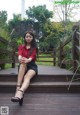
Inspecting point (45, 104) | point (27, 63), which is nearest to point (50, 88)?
point (27, 63)

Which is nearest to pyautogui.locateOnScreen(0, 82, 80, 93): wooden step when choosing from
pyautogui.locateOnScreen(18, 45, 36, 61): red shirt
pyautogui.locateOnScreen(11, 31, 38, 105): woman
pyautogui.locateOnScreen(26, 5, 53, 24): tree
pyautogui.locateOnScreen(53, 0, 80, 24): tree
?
pyautogui.locateOnScreen(11, 31, 38, 105): woman

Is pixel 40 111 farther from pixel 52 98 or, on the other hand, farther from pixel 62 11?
pixel 62 11

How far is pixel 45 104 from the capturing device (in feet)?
12.5

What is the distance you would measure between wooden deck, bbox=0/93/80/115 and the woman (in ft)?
0.84

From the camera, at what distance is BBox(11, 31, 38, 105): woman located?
407cm

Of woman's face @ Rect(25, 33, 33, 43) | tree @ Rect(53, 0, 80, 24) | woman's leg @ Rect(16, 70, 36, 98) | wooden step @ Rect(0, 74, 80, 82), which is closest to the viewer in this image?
woman's leg @ Rect(16, 70, 36, 98)

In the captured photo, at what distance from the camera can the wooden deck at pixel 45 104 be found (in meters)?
3.42

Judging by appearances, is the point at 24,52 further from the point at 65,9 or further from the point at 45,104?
the point at 65,9

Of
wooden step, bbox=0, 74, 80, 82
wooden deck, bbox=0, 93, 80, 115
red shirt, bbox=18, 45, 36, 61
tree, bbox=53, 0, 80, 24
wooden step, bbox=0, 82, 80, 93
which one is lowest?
wooden deck, bbox=0, 93, 80, 115

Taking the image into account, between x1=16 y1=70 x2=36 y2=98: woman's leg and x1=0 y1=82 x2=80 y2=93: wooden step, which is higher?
x1=16 y1=70 x2=36 y2=98: woman's leg

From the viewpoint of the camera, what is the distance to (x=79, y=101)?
13.1 feet

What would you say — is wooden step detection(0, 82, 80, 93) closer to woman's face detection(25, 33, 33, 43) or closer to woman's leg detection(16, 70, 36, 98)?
woman's leg detection(16, 70, 36, 98)

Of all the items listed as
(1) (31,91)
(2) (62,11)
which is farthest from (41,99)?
(2) (62,11)

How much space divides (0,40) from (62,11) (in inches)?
466
